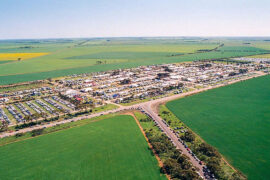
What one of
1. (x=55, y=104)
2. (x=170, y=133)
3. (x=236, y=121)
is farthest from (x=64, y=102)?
(x=236, y=121)

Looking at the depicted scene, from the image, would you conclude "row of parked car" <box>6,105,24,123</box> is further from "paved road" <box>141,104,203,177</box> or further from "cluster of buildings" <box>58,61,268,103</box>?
"paved road" <box>141,104,203,177</box>

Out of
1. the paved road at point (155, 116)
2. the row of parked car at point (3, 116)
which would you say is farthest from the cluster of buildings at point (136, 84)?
the row of parked car at point (3, 116)

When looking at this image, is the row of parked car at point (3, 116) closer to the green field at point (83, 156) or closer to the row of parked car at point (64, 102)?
the green field at point (83, 156)

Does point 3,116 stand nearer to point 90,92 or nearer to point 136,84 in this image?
point 90,92

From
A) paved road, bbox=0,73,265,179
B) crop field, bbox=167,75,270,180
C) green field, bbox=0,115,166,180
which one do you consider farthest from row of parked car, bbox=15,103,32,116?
crop field, bbox=167,75,270,180

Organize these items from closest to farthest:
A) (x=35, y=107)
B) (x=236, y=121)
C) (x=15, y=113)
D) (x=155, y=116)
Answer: (x=236, y=121) → (x=155, y=116) → (x=15, y=113) → (x=35, y=107)
